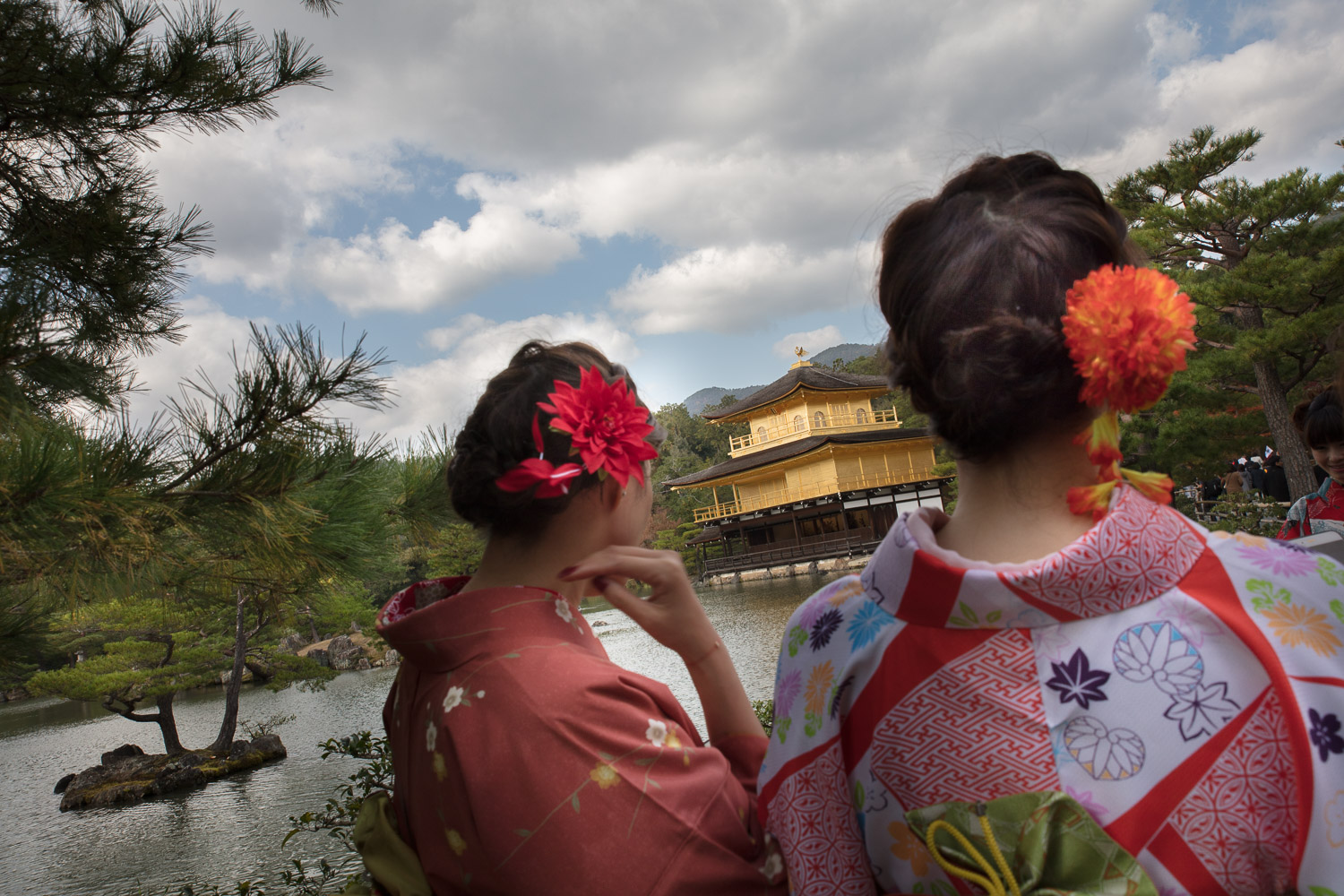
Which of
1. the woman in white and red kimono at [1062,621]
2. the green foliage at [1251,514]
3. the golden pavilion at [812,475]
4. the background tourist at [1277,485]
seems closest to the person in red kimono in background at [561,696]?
the woman in white and red kimono at [1062,621]

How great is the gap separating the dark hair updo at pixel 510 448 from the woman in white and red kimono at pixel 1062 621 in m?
0.45

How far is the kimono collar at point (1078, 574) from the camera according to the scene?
67cm

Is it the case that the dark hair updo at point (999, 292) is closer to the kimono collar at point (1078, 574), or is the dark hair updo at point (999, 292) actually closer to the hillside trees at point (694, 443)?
the kimono collar at point (1078, 574)

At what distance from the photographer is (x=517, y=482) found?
1043mm

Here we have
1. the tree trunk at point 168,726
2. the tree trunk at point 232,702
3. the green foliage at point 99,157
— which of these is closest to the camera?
the green foliage at point 99,157

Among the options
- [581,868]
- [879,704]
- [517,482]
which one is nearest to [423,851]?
[581,868]

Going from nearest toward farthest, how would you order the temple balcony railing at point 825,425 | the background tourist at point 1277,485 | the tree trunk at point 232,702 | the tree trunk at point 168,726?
1. the tree trunk at point 232,702
2. the tree trunk at point 168,726
3. the background tourist at point 1277,485
4. the temple balcony railing at point 825,425

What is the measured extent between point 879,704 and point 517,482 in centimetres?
51

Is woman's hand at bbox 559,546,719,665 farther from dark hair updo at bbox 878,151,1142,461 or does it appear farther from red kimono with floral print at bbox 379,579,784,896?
dark hair updo at bbox 878,151,1142,461

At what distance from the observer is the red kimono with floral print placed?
0.90 m

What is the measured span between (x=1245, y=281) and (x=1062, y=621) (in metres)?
8.85

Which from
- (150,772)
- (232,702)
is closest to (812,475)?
(232,702)

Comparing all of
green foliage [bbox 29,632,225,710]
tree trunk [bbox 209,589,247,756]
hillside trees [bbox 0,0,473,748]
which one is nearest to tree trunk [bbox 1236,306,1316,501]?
hillside trees [bbox 0,0,473,748]

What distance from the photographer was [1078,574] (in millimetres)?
666
